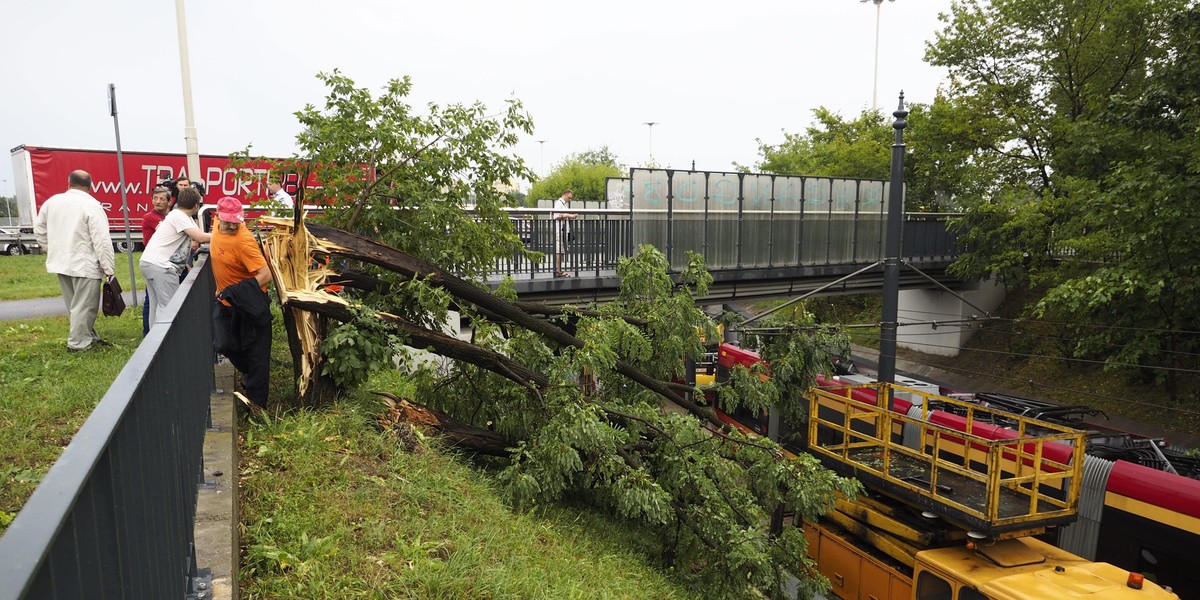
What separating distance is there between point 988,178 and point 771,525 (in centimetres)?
1853

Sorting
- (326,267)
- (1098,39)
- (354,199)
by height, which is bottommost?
(326,267)

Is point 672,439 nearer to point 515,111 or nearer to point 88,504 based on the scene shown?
point 515,111

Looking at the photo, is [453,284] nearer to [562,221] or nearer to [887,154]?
[562,221]

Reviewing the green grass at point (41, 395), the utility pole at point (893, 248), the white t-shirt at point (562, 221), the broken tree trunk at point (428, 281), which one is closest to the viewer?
the green grass at point (41, 395)

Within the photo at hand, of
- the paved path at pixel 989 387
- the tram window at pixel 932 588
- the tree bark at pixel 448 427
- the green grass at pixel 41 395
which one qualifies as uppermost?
the green grass at pixel 41 395

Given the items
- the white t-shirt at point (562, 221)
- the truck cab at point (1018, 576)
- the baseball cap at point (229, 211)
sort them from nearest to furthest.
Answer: the baseball cap at point (229, 211) → the truck cab at point (1018, 576) → the white t-shirt at point (562, 221)

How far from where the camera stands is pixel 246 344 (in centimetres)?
612

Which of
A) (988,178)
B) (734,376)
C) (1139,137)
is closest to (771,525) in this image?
(734,376)

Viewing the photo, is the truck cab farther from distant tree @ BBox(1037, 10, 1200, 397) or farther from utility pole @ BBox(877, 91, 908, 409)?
distant tree @ BBox(1037, 10, 1200, 397)

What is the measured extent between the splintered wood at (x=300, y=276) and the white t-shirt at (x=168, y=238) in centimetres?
97

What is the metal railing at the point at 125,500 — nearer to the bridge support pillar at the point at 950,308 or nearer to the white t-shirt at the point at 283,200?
the white t-shirt at the point at 283,200

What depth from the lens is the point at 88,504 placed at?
1.52 meters

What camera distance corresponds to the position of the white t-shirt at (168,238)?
23.3 ft

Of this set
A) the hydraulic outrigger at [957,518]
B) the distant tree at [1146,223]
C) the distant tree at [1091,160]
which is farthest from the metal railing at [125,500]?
the distant tree at [1091,160]
